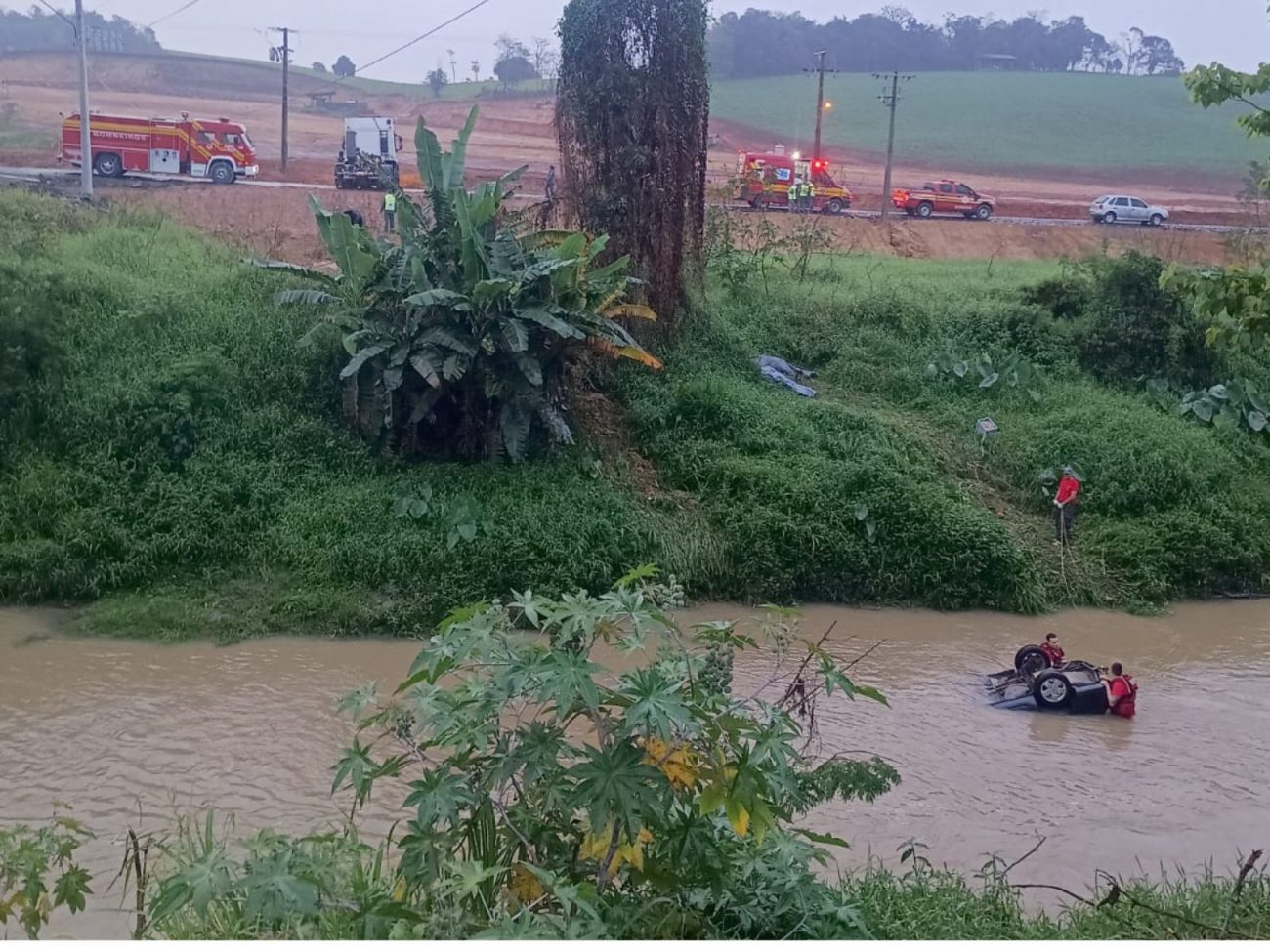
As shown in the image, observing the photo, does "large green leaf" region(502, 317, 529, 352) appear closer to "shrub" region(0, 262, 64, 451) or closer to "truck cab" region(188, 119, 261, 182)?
"shrub" region(0, 262, 64, 451)

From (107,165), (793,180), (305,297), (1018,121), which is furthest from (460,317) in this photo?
(1018,121)

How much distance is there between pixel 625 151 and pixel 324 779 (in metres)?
8.75

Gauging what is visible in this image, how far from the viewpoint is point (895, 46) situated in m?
41.8

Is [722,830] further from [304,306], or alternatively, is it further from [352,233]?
[304,306]

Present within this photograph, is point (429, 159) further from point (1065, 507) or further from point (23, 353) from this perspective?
point (1065, 507)

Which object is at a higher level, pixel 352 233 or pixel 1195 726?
pixel 352 233

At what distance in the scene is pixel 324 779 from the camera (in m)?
7.01

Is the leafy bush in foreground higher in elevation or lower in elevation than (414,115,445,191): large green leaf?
lower

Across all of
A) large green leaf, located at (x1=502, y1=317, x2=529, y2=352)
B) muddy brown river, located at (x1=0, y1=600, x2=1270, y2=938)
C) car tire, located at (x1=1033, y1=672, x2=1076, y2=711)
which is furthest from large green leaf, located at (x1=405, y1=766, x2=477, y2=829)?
large green leaf, located at (x1=502, y1=317, x2=529, y2=352)

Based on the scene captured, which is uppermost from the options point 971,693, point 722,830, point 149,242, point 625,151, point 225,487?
point 625,151

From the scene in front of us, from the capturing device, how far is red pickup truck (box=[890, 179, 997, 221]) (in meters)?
29.2

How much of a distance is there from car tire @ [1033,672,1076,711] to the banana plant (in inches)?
204

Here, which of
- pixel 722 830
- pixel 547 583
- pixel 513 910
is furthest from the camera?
pixel 547 583

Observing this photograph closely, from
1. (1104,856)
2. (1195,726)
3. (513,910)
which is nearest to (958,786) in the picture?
(1104,856)
